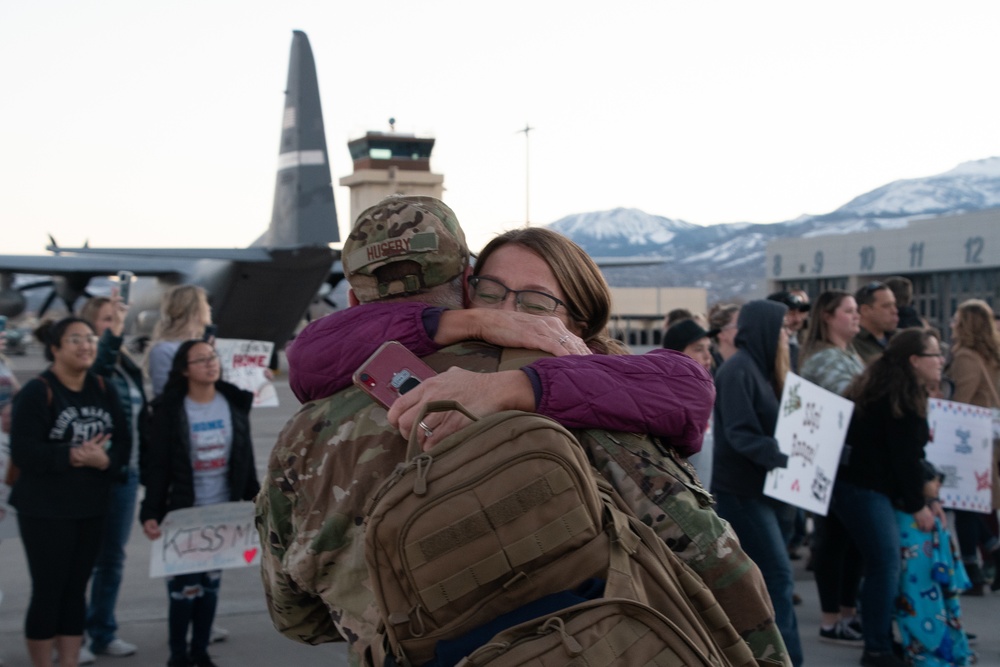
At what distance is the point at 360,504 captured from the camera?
171cm

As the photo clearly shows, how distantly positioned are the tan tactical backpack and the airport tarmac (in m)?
3.79

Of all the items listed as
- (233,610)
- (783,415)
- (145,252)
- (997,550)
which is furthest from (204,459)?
(145,252)

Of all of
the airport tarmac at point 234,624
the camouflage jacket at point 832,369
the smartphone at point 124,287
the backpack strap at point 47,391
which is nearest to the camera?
the backpack strap at point 47,391

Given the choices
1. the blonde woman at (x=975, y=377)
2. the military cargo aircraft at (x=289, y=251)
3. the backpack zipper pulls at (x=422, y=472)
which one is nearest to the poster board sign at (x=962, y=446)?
the blonde woman at (x=975, y=377)

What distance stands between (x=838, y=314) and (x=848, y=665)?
2.03 metres

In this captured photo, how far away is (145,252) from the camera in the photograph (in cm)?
2066

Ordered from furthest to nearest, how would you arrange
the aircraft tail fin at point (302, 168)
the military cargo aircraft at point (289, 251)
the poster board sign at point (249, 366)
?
the aircraft tail fin at point (302, 168) < the military cargo aircraft at point (289, 251) < the poster board sign at point (249, 366)

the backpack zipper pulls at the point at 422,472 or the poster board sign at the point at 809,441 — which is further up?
the backpack zipper pulls at the point at 422,472

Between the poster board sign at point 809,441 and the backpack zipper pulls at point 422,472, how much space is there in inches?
139

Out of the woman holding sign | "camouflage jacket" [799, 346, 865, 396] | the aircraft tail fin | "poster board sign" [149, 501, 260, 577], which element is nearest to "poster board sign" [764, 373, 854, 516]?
the woman holding sign

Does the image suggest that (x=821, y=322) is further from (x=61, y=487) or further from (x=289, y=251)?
(x=289, y=251)

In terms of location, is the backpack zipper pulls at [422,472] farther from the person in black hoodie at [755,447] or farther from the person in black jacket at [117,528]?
the person in black jacket at [117,528]

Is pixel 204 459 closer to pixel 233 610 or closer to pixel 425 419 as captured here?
pixel 233 610

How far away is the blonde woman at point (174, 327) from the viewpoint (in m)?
5.56
